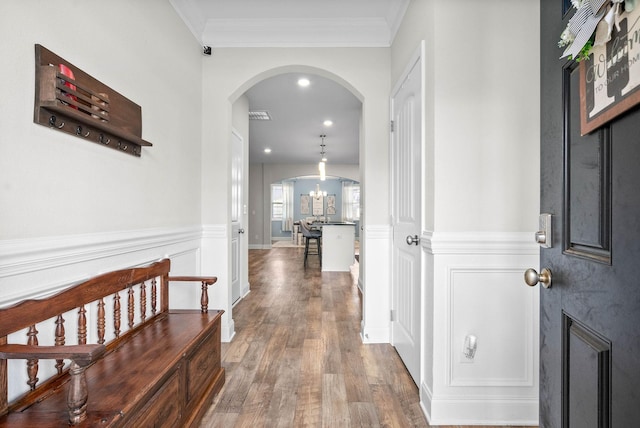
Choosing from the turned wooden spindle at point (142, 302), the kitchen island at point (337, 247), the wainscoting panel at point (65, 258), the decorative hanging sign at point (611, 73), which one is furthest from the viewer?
the kitchen island at point (337, 247)

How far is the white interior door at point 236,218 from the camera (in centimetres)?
391

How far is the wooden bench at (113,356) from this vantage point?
1.02 meters

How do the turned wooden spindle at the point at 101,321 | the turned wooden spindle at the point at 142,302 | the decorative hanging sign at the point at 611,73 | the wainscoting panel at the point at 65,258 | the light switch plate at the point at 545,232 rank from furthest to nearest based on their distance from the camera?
the turned wooden spindle at the point at 142,302 → the turned wooden spindle at the point at 101,321 → the wainscoting panel at the point at 65,258 → the light switch plate at the point at 545,232 → the decorative hanging sign at the point at 611,73

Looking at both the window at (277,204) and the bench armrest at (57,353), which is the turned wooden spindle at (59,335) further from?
the window at (277,204)

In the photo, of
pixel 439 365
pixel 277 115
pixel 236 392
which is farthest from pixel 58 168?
pixel 277 115

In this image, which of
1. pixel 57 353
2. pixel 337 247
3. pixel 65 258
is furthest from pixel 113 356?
pixel 337 247

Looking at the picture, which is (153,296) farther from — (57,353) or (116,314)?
(57,353)

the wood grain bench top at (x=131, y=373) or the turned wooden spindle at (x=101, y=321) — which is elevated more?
the turned wooden spindle at (x=101, y=321)

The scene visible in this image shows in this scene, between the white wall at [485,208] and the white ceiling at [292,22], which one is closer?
the white wall at [485,208]

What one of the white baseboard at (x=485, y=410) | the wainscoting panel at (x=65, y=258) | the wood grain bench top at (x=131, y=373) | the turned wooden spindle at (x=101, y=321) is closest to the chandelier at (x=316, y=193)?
the wainscoting panel at (x=65, y=258)

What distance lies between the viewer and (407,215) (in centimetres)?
234

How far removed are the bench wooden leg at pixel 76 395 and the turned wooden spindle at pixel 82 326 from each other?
475 millimetres

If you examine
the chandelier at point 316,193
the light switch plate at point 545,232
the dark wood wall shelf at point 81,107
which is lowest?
the light switch plate at point 545,232

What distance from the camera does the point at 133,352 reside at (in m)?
1.52
